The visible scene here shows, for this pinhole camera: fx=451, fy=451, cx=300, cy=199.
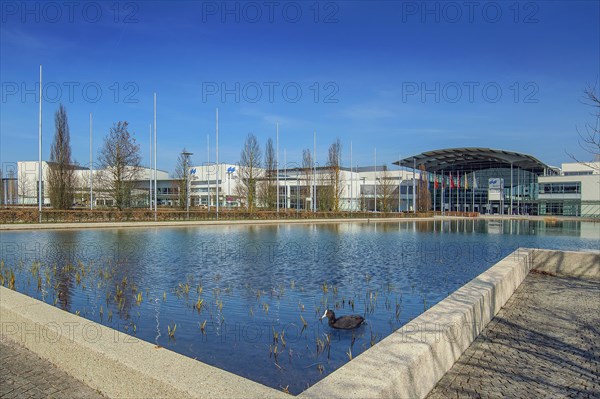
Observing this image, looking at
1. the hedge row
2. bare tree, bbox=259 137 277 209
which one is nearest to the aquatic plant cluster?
the hedge row

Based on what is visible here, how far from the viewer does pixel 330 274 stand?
12.8 meters

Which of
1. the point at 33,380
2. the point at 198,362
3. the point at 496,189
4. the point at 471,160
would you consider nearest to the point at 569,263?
the point at 198,362

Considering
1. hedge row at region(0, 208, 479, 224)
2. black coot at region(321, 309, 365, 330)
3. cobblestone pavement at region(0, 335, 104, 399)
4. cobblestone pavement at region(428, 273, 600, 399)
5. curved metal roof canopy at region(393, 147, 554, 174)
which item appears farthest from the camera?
curved metal roof canopy at region(393, 147, 554, 174)

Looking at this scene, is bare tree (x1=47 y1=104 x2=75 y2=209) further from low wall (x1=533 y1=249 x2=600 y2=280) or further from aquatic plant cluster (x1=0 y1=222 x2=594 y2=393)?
low wall (x1=533 y1=249 x2=600 y2=280)

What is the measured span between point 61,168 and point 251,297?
42.0m

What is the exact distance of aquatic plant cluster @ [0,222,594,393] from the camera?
243 inches

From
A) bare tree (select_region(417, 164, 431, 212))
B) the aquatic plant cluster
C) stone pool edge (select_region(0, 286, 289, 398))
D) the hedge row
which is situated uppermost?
bare tree (select_region(417, 164, 431, 212))

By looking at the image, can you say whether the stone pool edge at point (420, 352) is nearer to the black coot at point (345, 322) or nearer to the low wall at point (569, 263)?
the black coot at point (345, 322)

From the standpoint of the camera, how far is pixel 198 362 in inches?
160

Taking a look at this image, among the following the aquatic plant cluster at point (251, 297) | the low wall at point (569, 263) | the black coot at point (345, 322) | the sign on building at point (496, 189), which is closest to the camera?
the aquatic plant cluster at point (251, 297)

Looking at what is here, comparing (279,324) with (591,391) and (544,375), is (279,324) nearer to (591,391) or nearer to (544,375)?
(544,375)

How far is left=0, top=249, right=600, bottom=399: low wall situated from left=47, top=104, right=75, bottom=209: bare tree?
4158 cm

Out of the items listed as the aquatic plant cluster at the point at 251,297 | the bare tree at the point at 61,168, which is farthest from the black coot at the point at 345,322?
the bare tree at the point at 61,168

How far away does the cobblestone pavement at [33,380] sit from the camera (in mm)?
4176
